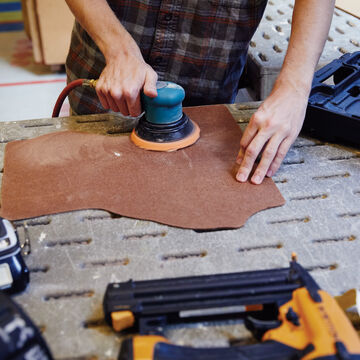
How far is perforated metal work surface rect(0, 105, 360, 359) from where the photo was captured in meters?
0.59

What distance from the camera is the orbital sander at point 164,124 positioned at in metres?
0.90

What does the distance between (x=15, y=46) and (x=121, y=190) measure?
2812 millimetres

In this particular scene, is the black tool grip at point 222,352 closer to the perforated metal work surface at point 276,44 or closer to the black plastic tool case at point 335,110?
the black plastic tool case at point 335,110

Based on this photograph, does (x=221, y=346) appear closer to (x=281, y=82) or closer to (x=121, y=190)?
(x=121, y=190)

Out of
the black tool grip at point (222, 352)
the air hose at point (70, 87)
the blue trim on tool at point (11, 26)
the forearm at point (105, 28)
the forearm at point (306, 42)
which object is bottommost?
the blue trim on tool at point (11, 26)

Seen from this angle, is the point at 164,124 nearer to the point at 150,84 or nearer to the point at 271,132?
the point at 150,84

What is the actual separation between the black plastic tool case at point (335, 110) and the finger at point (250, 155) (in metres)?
0.18

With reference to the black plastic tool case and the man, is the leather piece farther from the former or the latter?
the black plastic tool case

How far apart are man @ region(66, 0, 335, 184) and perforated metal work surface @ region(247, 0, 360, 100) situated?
0.25ft

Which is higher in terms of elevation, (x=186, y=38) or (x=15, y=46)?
(x=186, y=38)

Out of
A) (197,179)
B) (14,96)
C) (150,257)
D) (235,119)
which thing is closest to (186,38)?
(235,119)

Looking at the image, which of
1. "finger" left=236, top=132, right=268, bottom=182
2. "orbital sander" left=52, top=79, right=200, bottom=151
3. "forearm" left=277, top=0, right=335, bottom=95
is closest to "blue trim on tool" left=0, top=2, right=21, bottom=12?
"orbital sander" left=52, top=79, right=200, bottom=151

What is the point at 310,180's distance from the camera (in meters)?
0.87

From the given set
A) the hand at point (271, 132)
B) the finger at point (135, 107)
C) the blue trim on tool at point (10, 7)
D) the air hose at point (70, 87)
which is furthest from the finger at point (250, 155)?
the blue trim on tool at point (10, 7)
